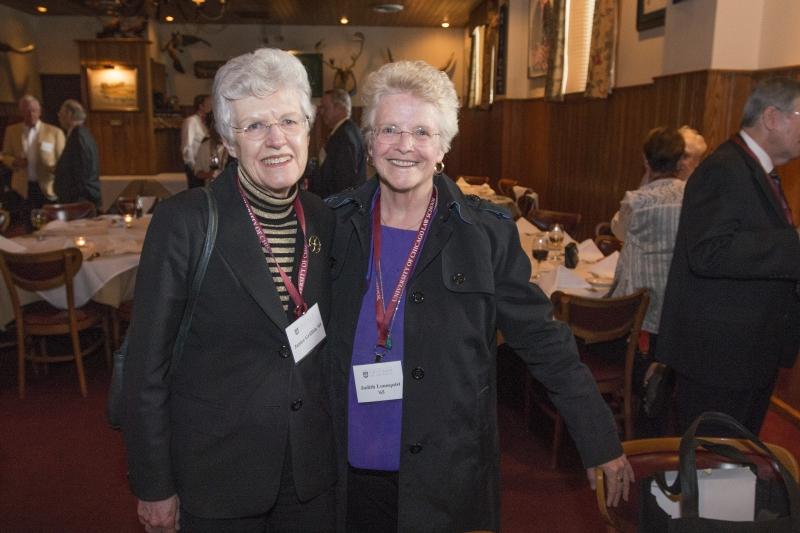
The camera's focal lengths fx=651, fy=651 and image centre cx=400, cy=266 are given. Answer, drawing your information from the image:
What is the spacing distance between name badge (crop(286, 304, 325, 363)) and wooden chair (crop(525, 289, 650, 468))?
5.63 feet

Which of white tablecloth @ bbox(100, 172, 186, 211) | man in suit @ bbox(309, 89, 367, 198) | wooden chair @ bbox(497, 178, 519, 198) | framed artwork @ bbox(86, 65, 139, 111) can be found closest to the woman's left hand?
man in suit @ bbox(309, 89, 367, 198)

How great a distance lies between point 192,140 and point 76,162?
2291mm

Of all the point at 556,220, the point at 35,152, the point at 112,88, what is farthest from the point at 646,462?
the point at 112,88

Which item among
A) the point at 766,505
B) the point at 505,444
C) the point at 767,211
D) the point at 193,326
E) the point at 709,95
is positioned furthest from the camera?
the point at 709,95

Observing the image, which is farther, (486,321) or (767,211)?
(767,211)

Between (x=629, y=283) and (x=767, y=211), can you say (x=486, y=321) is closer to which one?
(x=767, y=211)

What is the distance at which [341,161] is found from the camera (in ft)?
18.9

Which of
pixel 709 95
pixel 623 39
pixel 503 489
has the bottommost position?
pixel 503 489

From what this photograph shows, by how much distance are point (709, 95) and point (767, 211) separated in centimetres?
240

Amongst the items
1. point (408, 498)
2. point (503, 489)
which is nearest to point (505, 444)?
point (503, 489)

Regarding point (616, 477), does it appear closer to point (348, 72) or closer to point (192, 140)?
point (192, 140)

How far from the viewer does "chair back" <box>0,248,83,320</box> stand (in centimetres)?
373

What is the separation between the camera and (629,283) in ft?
10.4

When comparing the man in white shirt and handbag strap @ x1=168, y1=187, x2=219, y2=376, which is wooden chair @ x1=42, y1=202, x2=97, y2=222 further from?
handbag strap @ x1=168, y1=187, x2=219, y2=376
